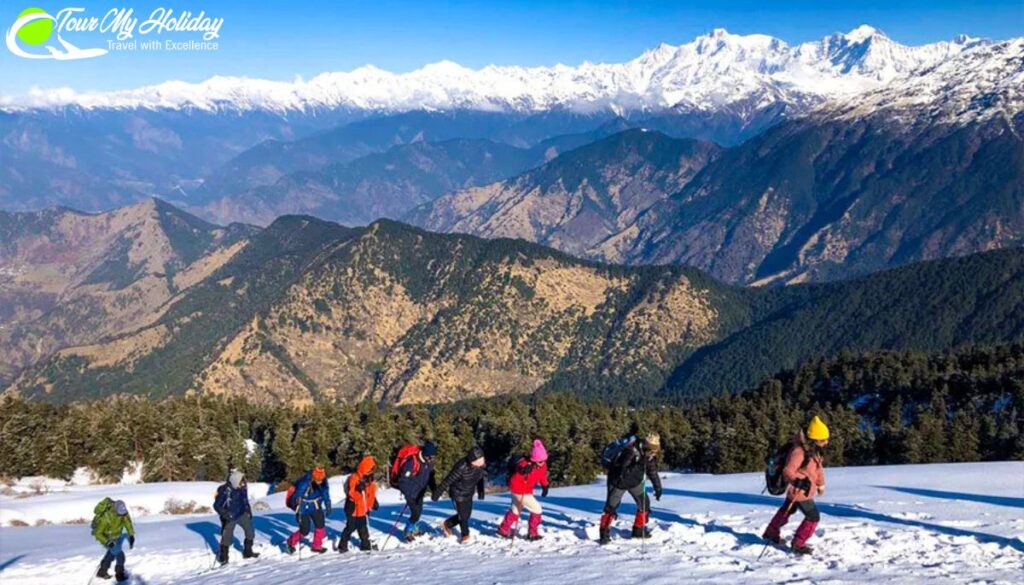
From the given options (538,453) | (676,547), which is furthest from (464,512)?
(676,547)

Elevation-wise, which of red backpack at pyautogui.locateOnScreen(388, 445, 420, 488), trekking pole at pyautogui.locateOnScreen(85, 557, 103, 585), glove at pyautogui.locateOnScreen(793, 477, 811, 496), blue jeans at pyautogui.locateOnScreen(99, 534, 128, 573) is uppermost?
red backpack at pyautogui.locateOnScreen(388, 445, 420, 488)

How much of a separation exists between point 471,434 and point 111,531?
3106 inches

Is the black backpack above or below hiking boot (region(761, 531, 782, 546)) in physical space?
above

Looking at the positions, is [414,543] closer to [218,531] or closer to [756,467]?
[218,531]

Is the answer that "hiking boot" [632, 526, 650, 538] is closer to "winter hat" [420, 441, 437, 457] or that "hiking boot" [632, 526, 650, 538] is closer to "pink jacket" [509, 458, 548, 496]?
"pink jacket" [509, 458, 548, 496]

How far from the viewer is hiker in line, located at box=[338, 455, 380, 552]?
30.2 meters

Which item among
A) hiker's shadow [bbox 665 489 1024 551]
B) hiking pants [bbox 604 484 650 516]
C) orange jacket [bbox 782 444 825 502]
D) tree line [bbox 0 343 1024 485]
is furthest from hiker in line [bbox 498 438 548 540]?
tree line [bbox 0 343 1024 485]

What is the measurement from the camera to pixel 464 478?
1166 inches

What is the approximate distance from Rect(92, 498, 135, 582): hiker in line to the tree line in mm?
46598

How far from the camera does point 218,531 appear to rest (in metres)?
40.4

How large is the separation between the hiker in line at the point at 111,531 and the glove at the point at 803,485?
77.7 ft

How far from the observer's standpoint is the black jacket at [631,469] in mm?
27125

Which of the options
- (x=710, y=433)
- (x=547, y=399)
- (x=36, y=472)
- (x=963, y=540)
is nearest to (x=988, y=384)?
(x=710, y=433)

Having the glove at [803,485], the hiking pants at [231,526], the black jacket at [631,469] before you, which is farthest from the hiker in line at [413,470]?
the glove at [803,485]
